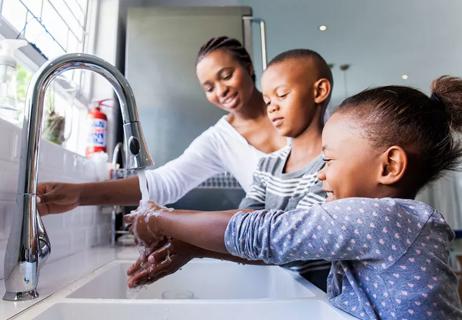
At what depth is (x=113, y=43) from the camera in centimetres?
161

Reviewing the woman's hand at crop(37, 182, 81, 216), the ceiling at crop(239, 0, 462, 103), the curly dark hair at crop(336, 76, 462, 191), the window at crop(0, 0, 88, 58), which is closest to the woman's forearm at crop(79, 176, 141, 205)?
the woman's hand at crop(37, 182, 81, 216)

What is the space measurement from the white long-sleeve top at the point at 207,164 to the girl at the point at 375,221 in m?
0.61

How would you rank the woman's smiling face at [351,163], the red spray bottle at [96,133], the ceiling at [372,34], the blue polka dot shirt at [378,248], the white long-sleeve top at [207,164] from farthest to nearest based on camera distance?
the ceiling at [372,34], the red spray bottle at [96,133], the white long-sleeve top at [207,164], the woman's smiling face at [351,163], the blue polka dot shirt at [378,248]

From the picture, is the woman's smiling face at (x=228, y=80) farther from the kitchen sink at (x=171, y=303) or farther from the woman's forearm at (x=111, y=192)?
the kitchen sink at (x=171, y=303)

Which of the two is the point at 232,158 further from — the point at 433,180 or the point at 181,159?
the point at 433,180

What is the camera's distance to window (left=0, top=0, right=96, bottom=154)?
986 millimetres

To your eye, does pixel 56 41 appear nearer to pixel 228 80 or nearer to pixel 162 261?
pixel 228 80

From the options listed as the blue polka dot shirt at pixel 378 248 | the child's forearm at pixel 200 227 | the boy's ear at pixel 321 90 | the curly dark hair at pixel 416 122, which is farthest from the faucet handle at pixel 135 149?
the boy's ear at pixel 321 90

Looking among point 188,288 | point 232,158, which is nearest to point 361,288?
point 188,288

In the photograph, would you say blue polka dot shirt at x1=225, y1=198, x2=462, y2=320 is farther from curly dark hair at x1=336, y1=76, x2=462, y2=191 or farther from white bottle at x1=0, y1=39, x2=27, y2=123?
white bottle at x1=0, y1=39, x2=27, y2=123

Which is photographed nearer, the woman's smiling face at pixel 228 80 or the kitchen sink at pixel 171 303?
the kitchen sink at pixel 171 303

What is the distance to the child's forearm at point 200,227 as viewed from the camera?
1.79 feet

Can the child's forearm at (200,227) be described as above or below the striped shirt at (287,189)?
below

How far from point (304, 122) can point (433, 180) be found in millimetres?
336
